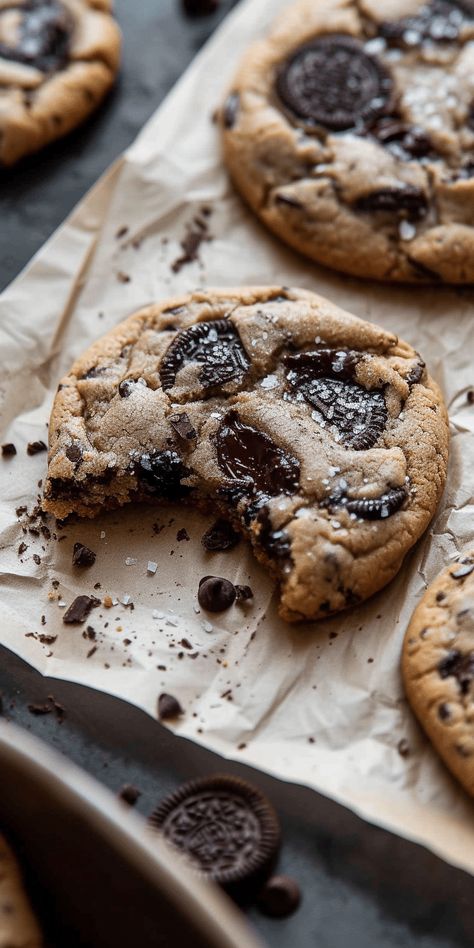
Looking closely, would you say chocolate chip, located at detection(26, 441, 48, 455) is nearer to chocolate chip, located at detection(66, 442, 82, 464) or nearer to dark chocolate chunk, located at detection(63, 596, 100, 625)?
chocolate chip, located at detection(66, 442, 82, 464)

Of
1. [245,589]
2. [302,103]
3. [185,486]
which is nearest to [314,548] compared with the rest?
[245,589]

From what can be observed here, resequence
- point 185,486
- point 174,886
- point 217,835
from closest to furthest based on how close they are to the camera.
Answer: point 174,886 < point 217,835 < point 185,486

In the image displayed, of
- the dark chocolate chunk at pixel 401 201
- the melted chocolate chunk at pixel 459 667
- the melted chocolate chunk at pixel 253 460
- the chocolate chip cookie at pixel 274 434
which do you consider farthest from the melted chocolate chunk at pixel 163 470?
the dark chocolate chunk at pixel 401 201

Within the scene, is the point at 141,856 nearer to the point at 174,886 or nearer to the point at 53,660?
the point at 174,886

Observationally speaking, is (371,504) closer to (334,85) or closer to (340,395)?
(340,395)

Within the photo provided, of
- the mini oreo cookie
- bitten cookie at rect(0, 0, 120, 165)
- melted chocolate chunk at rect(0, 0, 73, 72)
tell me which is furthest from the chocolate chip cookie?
melted chocolate chunk at rect(0, 0, 73, 72)

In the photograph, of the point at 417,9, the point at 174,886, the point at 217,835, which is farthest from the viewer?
the point at 417,9
